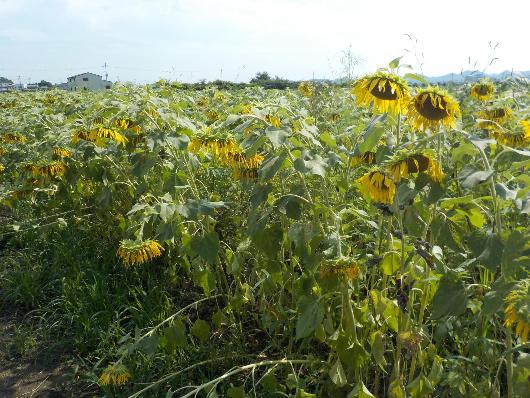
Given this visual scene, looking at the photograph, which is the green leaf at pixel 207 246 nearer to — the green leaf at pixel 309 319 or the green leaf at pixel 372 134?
the green leaf at pixel 309 319

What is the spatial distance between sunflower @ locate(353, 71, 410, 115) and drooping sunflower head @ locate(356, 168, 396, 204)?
7.9 inches

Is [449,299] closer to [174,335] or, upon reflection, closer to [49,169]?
[174,335]

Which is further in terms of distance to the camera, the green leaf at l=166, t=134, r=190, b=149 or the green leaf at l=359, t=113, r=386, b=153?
the green leaf at l=166, t=134, r=190, b=149

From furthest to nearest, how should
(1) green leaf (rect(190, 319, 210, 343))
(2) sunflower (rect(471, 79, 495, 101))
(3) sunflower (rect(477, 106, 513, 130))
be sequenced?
(2) sunflower (rect(471, 79, 495, 101))
(3) sunflower (rect(477, 106, 513, 130))
(1) green leaf (rect(190, 319, 210, 343))

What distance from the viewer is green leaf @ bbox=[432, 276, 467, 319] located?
4.37 ft

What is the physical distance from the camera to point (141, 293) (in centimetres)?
274

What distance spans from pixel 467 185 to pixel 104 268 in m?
2.36

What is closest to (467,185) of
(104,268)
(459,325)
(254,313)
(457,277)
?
(457,277)

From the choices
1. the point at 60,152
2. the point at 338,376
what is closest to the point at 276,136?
the point at 338,376

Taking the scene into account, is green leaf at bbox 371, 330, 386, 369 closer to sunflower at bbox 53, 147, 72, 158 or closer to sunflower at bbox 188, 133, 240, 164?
sunflower at bbox 188, 133, 240, 164

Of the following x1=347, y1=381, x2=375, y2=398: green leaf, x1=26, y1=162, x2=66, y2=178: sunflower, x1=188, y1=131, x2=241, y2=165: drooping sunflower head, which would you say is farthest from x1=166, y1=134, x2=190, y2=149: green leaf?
x1=26, y1=162, x2=66, y2=178: sunflower

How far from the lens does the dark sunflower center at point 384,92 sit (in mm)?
1539

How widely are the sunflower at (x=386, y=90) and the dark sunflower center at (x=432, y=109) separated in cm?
10

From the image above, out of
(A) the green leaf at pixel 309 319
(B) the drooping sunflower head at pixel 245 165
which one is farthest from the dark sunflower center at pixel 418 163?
(B) the drooping sunflower head at pixel 245 165
